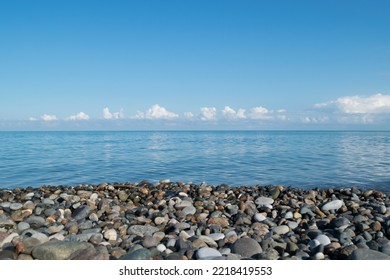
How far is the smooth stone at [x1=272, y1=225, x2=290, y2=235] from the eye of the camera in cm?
554

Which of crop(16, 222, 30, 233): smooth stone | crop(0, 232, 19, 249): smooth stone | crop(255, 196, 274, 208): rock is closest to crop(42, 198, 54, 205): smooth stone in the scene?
crop(16, 222, 30, 233): smooth stone

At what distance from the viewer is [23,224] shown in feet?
17.9

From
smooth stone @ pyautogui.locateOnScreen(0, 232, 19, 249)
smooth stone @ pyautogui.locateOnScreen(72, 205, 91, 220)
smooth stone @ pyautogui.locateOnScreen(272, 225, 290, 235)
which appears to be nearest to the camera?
smooth stone @ pyautogui.locateOnScreen(0, 232, 19, 249)

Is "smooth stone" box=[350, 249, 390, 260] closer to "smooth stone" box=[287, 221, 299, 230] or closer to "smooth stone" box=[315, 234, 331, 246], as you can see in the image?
"smooth stone" box=[315, 234, 331, 246]

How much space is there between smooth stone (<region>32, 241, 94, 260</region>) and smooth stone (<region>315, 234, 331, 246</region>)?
10.4 ft

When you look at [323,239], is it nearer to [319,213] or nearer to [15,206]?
[319,213]

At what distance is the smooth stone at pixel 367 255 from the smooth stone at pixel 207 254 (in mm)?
1702

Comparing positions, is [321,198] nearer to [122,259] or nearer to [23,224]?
[122,259]

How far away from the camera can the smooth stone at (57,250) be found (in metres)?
4.20

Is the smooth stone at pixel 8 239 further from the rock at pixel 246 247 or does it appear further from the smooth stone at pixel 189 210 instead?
the rock at pixel 246 247

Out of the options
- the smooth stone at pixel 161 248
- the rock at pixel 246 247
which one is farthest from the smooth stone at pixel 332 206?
the smooth stone at pixel 161 248

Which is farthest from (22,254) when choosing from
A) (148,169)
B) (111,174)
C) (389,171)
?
(389,171)

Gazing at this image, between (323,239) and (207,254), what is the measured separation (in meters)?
1.79

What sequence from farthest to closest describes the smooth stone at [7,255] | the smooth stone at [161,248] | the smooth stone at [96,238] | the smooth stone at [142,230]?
the smooth stone at [142,230] < the smooth stone at [96,238] < the smooth stone at [161,248] < the smooth stone at [7,255]
